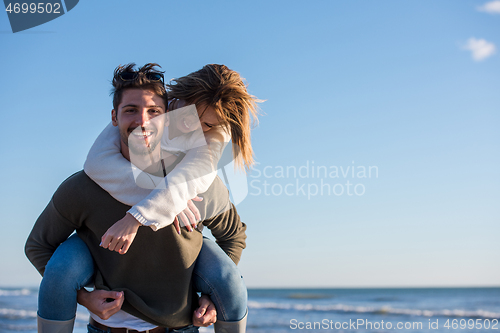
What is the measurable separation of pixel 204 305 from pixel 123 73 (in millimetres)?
1303

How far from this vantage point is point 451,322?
617 inches

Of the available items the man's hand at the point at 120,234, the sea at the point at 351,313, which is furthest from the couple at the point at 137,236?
the sea at the point at 351,313

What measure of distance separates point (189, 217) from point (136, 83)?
2.49 ft

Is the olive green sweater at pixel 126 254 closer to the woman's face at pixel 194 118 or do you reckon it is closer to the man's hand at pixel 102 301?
the man's hand at pixel 102 301

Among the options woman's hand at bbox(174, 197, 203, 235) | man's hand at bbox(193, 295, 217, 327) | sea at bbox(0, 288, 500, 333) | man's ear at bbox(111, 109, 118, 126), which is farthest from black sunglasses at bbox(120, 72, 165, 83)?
sea at bbox(0, 288, 500, 333)

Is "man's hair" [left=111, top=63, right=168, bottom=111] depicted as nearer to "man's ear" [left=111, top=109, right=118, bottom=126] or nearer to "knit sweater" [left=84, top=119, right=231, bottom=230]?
"man's ear" [left=111, top=109, right=118, bottom=126]

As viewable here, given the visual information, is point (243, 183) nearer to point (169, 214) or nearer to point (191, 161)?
point (191, 161)

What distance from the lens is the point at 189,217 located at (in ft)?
6.48

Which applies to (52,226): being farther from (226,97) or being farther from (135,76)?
(226,97)

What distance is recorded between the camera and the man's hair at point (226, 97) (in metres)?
2.31

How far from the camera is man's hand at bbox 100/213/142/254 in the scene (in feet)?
5.55

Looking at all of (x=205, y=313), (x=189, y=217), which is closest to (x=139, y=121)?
(x=189, y=217)

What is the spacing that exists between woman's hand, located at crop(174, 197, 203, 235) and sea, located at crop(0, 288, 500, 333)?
10.9 m

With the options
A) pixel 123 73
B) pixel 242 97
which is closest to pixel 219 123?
pixel 242 97
